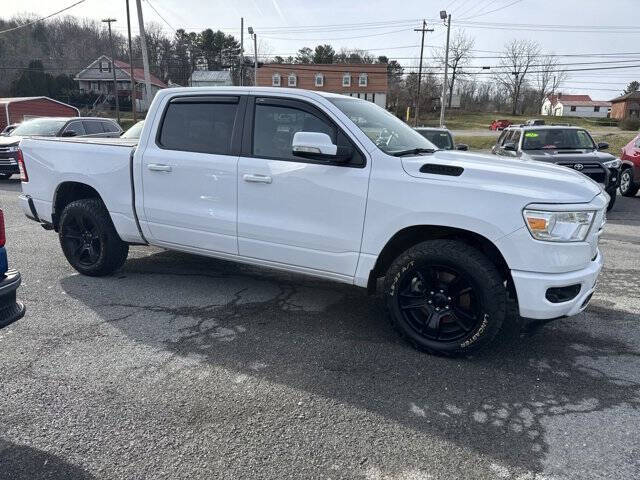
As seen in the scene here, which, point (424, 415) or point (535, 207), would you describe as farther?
point (535, 207)

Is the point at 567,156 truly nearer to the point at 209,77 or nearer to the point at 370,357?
the point at 370,357

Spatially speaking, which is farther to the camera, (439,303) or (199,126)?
(199,126)

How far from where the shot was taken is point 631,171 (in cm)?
1230

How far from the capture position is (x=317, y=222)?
13.1ft

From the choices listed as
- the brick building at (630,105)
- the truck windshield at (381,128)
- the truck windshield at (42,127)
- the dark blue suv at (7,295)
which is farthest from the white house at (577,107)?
the dark blue suv at (7,295)

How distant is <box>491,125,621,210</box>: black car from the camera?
9898 millimetres

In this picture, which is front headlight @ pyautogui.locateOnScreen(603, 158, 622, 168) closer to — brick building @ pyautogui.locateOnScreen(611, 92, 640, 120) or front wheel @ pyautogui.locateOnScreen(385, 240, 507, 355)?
front wheel @ pyautogui.locateOnScreen(385, 240, 507, 355)

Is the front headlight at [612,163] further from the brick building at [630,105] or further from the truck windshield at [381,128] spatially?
the brick building at [630,105]

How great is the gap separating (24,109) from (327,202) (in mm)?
31660

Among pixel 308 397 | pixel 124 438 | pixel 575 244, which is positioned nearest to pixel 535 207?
pixel 575 244

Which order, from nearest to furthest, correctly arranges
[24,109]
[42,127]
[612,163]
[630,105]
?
[612,163] → [42,127] → [24,109] → [630,105]

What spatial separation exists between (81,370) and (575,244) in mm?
3505

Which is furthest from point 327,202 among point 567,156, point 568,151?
point 568,151

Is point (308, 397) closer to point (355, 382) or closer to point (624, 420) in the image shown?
point (355, 382)
